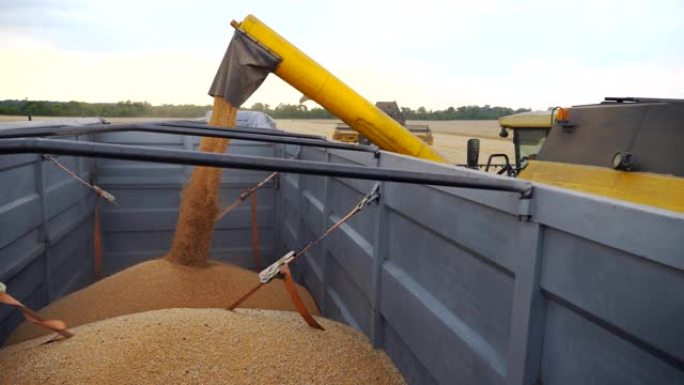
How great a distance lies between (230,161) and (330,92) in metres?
3.70

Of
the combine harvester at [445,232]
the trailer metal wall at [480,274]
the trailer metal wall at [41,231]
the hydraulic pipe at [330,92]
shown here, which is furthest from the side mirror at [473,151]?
the trailer metal wall at [41,231]

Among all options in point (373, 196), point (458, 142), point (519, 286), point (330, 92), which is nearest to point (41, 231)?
point (330, 92)

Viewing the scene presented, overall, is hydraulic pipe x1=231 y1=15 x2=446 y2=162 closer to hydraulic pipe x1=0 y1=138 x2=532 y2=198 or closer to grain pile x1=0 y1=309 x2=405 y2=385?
grain pile x1=0 y1=309 x2=405 y2=385

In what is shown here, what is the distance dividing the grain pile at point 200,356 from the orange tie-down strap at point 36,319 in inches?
2.7

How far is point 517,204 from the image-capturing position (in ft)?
5.93

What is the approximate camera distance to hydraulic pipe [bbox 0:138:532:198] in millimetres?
1615

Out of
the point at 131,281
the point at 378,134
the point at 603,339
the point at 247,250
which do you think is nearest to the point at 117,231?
the point at 247,250

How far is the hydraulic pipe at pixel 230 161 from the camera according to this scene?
5.30 feet

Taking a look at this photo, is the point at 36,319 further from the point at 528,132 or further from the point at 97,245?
the point at 528,132

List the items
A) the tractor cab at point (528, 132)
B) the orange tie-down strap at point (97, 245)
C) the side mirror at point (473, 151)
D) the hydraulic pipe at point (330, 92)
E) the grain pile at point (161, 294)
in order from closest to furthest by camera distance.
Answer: the grain pile at point (161, 294)
the side mirror at point (473, 151)
the hydraulic pipe at point (330, 92)
the orange tie-down strap at point (97, 245)
the tractor cab at point (528, 132)

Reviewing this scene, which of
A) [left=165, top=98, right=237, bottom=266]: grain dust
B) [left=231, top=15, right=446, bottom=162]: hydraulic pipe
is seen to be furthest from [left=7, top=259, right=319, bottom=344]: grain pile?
[left=231, top=15, right=446, bottom=162]: hydraulic pipe

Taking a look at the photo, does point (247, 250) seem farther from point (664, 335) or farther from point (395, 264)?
point (664, 335)

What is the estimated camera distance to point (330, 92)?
5.27m

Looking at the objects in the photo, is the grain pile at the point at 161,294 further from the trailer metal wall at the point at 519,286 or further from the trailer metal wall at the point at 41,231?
the trailer metal wall at the point at 519,286
